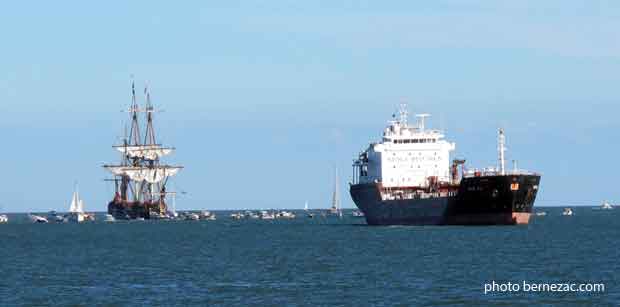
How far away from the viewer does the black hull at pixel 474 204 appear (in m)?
98.2

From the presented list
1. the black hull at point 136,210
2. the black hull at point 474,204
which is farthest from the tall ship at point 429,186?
the black hull at point 136,210

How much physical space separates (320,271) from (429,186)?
48.3 metres

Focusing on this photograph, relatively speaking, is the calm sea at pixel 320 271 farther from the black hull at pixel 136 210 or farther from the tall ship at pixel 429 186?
the black hull at pixel 136 210

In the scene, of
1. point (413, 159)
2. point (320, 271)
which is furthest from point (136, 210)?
point (320, 271)

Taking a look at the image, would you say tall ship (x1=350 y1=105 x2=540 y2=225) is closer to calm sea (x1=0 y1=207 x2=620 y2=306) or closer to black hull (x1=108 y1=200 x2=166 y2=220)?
calm sea (x1=0 y1=207 x2=620 y2=306)

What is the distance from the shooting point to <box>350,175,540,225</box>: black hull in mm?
98188

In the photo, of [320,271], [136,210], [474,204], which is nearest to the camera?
[320,271]

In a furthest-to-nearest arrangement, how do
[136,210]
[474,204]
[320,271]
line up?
[136,210] < [474,204] < [320,271]

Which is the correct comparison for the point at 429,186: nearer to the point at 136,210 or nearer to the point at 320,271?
the point at 320,271

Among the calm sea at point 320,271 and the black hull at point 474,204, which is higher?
the black hull at point 474,204

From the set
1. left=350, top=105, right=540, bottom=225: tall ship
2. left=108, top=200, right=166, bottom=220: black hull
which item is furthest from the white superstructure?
left=108, top=200, right=166, bottom=220: black hull

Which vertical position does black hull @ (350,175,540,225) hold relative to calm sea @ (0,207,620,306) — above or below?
above

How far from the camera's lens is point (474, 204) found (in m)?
101

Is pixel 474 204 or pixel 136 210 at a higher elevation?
pixel 136 210
